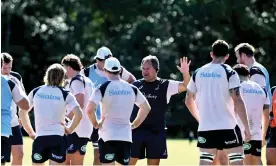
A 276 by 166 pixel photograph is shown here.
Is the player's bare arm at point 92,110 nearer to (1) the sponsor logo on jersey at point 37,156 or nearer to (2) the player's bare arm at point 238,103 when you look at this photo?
(1) the sponsor logo on jersey at point 37,156

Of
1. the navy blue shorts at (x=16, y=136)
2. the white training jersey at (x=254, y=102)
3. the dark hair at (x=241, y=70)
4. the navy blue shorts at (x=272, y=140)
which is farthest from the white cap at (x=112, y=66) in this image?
the navy blue shorts at (x=272, y=140)

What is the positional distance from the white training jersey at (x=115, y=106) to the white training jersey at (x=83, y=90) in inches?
69.9

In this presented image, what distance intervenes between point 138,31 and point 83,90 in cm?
3800

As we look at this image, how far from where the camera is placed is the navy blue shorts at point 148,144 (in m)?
12.4

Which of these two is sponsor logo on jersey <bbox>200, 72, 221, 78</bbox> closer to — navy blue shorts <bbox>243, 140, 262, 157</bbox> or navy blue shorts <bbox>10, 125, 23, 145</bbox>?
navy blue shorts <bbox>243, 140, 262, 157</bbox>

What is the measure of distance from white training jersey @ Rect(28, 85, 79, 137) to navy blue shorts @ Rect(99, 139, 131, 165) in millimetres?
624

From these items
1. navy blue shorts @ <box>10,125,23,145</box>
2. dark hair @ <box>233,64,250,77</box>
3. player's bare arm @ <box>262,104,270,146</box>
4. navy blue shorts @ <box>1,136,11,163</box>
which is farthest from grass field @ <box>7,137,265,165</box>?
dark hair @ <box>233,64,250,77</box>

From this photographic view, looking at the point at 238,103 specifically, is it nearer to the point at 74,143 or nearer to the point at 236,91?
the point at 236,91

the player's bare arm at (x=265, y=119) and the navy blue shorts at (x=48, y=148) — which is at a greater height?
the player's bare arm at (x=265, y=119)

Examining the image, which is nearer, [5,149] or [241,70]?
[5,149]

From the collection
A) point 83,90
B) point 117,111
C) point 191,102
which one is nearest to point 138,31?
point 83,90

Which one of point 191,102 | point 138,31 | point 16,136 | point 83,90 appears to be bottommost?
point 16,136

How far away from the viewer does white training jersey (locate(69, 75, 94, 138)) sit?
12.7 metres

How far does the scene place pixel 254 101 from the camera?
12297 mm
